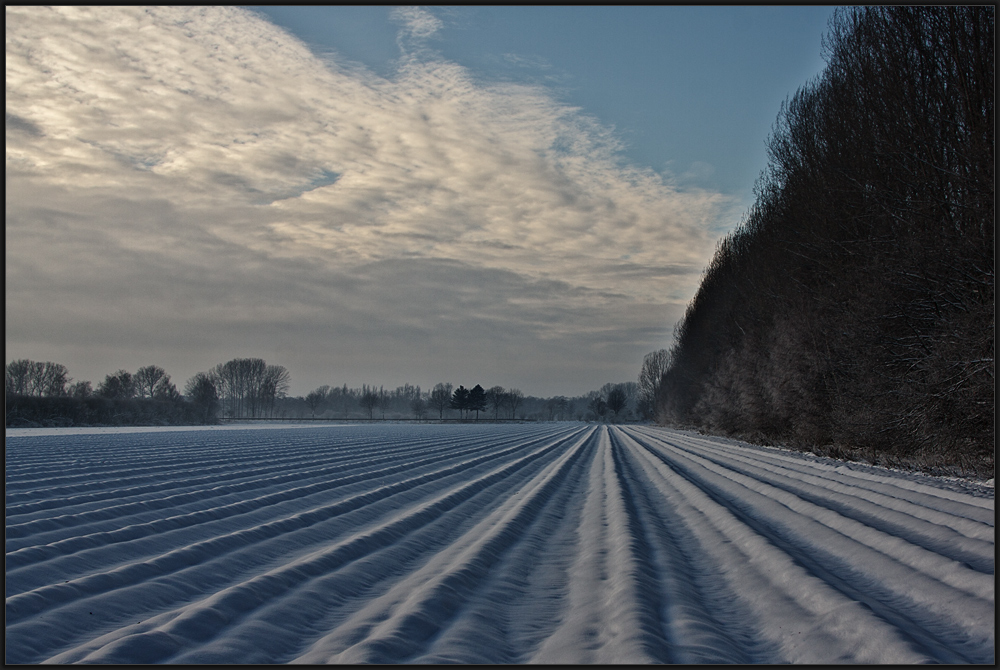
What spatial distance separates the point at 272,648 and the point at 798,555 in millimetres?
4574

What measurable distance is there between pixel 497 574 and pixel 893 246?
12754 mm

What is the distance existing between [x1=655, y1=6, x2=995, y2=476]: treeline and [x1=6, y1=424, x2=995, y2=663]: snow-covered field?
2495mm

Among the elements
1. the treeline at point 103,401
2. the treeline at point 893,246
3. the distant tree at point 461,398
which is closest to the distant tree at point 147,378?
the treeline at point 103,401

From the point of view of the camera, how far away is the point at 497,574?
5406 millimetres

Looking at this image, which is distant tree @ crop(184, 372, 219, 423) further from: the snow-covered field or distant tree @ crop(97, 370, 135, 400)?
the snow-covered field

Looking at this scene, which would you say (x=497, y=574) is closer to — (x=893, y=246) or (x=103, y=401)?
(x=893, y=246)

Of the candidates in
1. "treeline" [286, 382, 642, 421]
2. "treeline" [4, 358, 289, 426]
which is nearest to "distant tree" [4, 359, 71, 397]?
"treeline" [4, 358, 289, 426]

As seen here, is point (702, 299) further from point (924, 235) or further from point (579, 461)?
point (924, 235)

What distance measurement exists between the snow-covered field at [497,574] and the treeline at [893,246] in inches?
98.2

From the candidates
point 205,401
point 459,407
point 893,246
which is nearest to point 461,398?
point 459,407

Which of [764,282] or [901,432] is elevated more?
[764,282]

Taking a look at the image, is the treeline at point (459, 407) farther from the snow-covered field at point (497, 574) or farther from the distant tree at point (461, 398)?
the snow-covered field at point (497, 574)

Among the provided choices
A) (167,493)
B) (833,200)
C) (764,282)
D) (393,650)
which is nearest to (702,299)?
(764,282)

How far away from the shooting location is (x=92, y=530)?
22.6 feet
